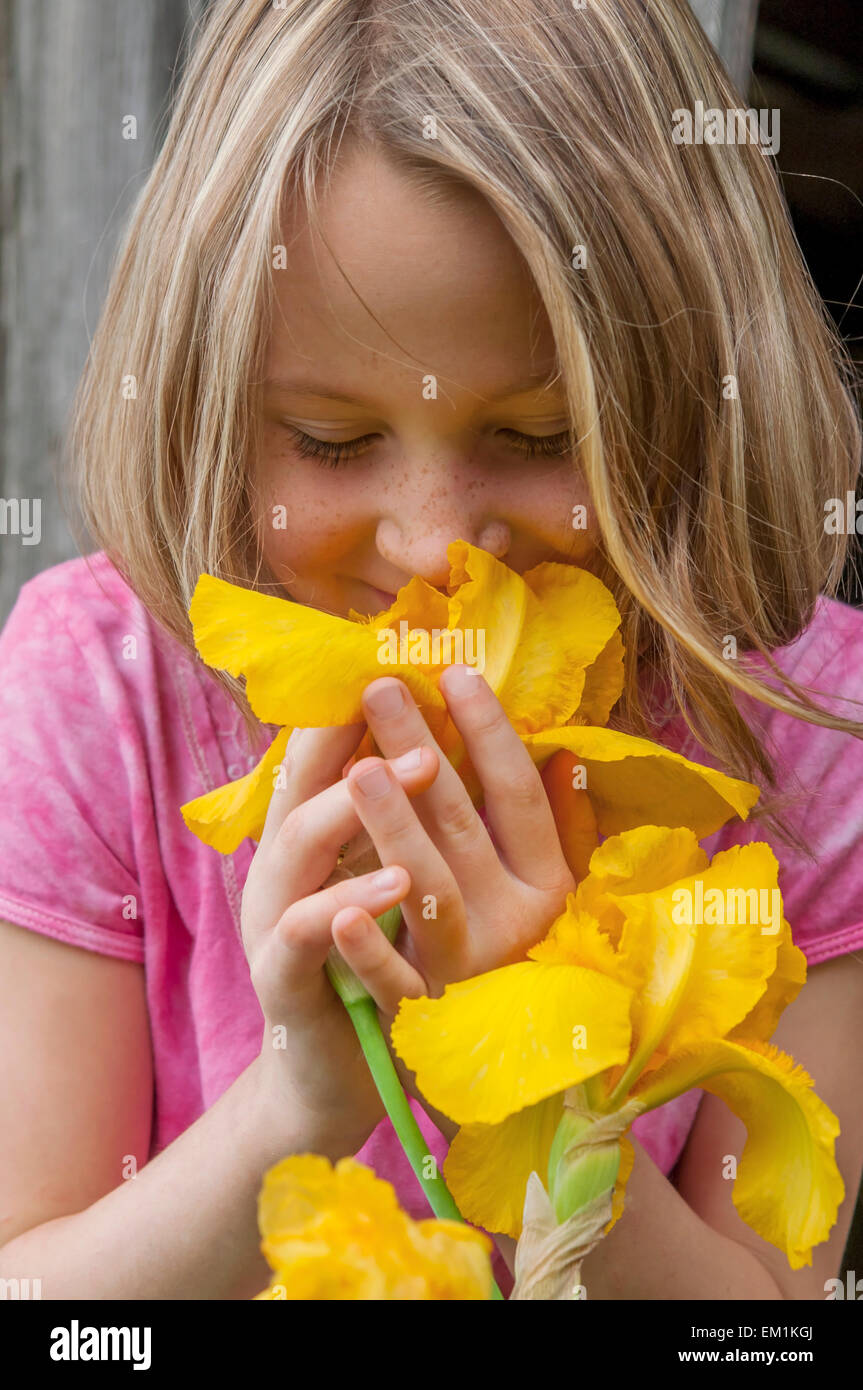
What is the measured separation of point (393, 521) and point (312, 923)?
0.24m

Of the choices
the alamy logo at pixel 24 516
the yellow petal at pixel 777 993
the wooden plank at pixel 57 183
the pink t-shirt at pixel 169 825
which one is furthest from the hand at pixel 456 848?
the alamy logo at pixel 24 516

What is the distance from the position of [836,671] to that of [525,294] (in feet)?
1.46

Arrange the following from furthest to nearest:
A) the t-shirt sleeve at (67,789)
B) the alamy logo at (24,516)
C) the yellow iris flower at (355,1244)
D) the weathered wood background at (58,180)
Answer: the alamy logo at (24,516) < the weathered wood background at (58,180) < the t-shirt sleeve at (67,789) < the yellow iris flower at (355,1244)

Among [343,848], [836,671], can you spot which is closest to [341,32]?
[343,848]

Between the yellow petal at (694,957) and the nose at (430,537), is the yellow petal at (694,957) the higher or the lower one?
the lower one

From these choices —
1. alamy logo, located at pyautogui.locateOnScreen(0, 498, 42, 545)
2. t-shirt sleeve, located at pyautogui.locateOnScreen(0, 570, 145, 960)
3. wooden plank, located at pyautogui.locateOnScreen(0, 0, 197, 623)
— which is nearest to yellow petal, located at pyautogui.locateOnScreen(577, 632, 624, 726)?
t-shirt sleeve, located at pyautogui.locateOnScreen(0, 570, 145, 960)

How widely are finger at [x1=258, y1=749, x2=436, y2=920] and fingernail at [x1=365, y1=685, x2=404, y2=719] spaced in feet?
0.08

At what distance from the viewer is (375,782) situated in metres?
0.50

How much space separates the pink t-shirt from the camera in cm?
86

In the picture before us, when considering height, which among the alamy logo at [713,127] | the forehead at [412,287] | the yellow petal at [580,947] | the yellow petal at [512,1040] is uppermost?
the alamy logo at [713,127]

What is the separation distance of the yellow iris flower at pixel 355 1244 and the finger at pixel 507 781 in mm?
219

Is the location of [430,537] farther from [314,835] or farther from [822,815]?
[822,815]

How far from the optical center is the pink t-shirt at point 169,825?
0.86 m
